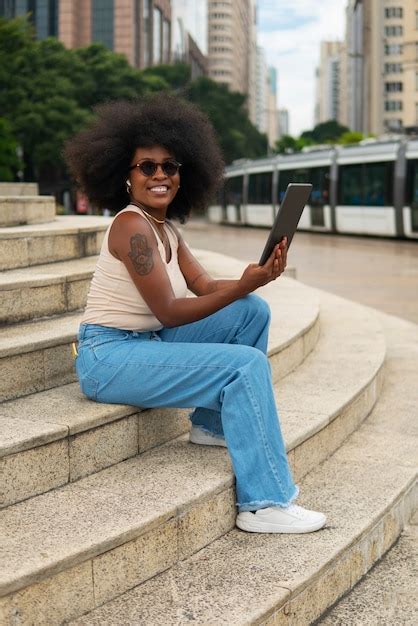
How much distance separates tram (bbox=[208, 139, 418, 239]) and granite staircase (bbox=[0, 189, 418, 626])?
18.9m

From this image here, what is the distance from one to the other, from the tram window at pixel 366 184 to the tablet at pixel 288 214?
2095 cm

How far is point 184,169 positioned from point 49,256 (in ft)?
7.97

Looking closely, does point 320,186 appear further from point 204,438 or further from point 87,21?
point 87,21

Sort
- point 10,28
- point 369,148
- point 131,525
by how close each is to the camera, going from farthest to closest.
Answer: point 10,28
point 369,148
point 131,525

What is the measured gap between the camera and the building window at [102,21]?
284 ft

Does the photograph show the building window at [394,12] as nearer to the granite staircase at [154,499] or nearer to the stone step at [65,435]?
the granite staircase at [154,499]

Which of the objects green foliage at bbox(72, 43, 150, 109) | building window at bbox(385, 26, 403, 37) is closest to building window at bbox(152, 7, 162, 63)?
building window at bbox(385, 26, 403, 37)

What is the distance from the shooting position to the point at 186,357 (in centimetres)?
347

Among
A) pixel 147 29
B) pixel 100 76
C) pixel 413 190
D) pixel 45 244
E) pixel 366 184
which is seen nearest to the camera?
pixel 45 244

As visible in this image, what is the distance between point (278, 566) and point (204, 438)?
828mm

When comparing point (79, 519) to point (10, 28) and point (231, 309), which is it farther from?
point (10, 28)

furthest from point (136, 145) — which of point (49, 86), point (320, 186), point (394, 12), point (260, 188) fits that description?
point (394, 12)

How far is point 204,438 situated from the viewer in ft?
12.6

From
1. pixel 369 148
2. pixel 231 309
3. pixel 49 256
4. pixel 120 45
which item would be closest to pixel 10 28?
pixel 369 148
